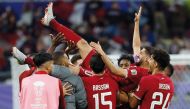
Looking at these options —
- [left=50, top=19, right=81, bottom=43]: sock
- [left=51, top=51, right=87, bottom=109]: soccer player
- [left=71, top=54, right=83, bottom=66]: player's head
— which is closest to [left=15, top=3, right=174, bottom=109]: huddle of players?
[left=51, top=51, right=87, bottom=109]: soccer player

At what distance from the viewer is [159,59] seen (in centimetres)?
995

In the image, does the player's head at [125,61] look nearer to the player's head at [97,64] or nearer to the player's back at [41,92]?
the player's head at [97,64]

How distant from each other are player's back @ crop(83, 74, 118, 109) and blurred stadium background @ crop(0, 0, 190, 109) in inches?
319

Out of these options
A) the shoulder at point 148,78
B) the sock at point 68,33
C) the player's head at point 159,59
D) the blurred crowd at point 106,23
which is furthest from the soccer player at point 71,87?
the blurred crowd at point 106,23

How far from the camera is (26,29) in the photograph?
19.2 metres

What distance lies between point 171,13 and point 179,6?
381mm

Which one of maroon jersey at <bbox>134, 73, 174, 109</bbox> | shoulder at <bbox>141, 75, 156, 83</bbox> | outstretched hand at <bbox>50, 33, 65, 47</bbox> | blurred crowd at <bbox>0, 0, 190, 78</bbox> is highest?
blurred crowd at <bbox>0, 0, 190, 78</bbox>

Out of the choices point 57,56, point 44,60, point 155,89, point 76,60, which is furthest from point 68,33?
point 155,89

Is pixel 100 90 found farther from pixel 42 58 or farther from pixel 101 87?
pixel 42 58

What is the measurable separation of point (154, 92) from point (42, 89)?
1524 mm

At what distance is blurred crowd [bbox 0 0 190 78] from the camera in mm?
18922

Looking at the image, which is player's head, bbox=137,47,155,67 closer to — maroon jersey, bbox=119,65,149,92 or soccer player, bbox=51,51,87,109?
maroon jersey, bbox=119,65,149,92

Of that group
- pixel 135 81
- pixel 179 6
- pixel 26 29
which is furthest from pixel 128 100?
pixel 179 6

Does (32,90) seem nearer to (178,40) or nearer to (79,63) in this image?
(79,63)
